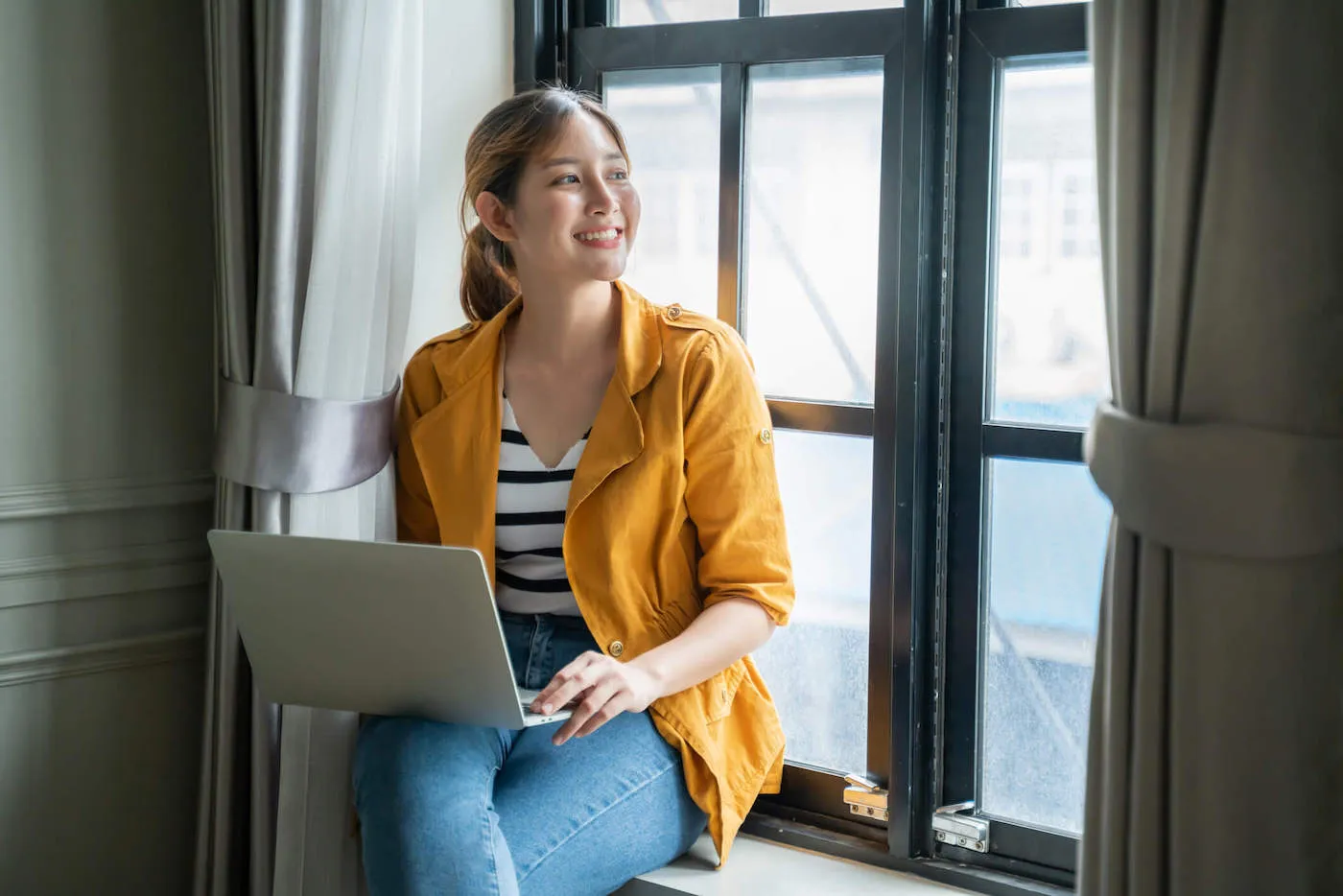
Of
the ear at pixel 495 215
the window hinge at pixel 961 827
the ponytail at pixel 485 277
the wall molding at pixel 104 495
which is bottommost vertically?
the window hinge at pixel 961 827

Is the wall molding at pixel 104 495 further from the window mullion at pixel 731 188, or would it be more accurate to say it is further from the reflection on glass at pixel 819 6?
the reflection on glass at pixel 819 6

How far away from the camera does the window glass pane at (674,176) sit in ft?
5.98

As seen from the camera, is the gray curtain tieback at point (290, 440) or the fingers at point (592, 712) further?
the gray curtain tieback at point (290, 440)

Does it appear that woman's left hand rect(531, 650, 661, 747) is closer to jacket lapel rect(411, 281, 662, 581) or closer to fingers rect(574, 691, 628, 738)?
fingers rect(574, 691, 628, 738)

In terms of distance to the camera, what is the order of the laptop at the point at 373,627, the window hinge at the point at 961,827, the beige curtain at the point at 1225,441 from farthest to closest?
the window hinge at the point at 961,827, the laptop at the point at 373,627, the beige curtain at the point at 1225,441

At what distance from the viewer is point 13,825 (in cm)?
169

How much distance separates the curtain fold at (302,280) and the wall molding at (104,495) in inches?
5.9

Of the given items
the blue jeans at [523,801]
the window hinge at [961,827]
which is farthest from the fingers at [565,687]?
the window hinge at [961,827]

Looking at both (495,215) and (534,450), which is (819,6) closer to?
(495,215)

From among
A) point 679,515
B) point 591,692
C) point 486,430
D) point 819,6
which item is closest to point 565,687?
point 591,692

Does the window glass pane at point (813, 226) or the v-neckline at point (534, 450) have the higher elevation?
the window glass pane at point (813, 226)

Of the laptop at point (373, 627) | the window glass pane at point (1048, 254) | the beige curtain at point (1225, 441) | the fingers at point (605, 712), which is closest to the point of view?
the beige curtain at point (1225, 441)

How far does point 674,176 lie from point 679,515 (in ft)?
1.82

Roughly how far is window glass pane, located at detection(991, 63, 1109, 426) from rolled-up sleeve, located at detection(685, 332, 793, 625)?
329 mm
